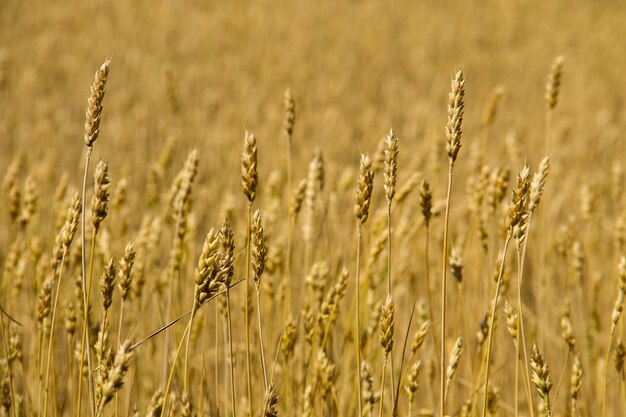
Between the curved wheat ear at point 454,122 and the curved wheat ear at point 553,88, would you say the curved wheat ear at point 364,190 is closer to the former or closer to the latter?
the curved wheat ear at point 454,122

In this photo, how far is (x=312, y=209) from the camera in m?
1.73

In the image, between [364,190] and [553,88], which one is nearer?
[364,190]

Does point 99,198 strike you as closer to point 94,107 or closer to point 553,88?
point 94,107

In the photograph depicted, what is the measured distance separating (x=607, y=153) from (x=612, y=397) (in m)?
3.01

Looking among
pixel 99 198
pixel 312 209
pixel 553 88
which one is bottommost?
pixel 99 198

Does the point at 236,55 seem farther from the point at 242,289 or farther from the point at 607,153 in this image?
the point at 242,289

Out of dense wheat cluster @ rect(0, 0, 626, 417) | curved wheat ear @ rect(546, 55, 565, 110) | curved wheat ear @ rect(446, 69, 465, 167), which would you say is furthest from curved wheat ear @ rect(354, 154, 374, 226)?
curved wheat ear @ rect(546, 55, 565, 110)

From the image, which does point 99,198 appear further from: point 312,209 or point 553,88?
point 553,88

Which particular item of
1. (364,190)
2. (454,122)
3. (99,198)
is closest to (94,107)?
(99,198)

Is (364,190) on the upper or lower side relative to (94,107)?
lower

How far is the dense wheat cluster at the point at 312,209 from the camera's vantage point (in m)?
1.17

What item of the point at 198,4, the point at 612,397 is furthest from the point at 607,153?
the point at 198,4

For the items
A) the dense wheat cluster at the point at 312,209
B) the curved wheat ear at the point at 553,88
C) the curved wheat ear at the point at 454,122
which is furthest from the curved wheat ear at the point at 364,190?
the curved wheat ear at the point at 553,88

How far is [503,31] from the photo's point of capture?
8.13m
